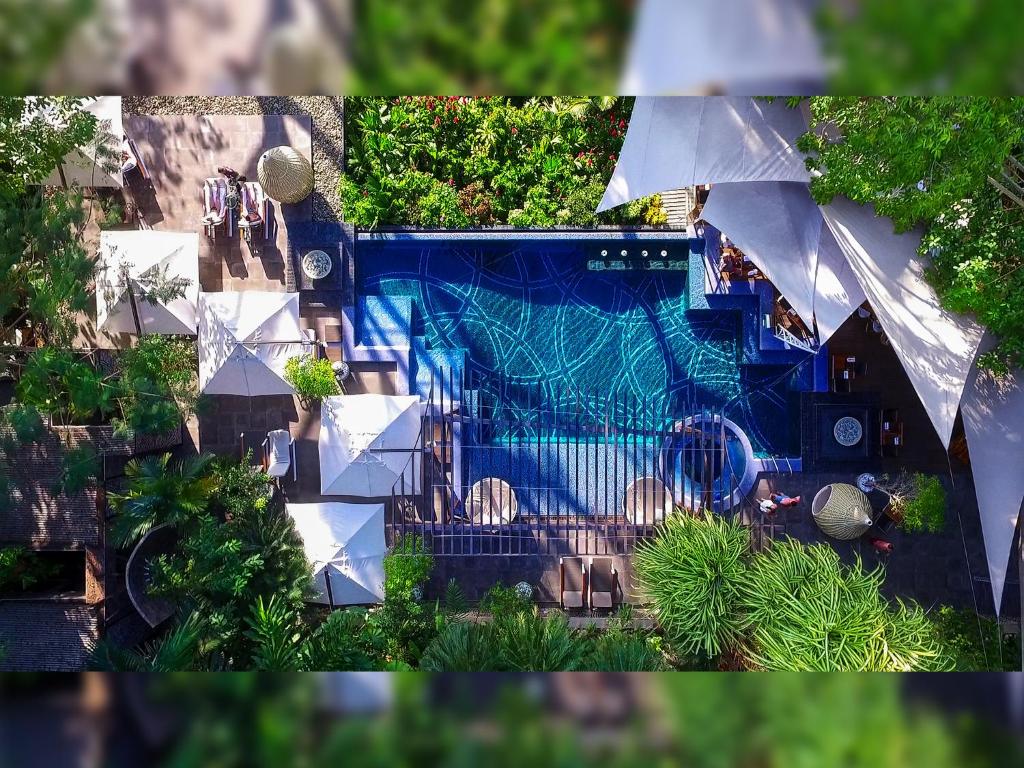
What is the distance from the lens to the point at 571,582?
1074 centimetres

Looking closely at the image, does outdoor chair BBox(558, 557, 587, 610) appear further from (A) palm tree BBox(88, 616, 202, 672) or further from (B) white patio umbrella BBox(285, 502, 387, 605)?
(A) palm tree BBox(88, 616, 202, 672)

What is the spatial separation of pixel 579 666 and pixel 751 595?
2.43 metres

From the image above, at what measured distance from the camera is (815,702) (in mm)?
1848

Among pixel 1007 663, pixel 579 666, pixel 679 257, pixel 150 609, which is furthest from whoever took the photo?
pixel 679 257

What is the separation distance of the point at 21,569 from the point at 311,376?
15.6ft

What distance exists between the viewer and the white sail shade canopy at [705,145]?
8430 millimetres

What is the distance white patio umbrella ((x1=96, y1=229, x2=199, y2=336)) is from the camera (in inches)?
378

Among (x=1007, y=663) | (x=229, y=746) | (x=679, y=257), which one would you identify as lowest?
(x=1007, y=663)

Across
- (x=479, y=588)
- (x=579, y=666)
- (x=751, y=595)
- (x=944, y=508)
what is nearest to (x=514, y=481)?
(x=479, y=588)

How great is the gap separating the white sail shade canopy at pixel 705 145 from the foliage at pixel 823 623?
5.03 meters

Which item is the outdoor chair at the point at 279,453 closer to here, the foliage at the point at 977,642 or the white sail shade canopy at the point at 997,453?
the white sail shade canopy at the point at 997,453

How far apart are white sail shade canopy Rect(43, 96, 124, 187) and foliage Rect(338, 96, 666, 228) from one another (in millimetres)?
3270
